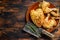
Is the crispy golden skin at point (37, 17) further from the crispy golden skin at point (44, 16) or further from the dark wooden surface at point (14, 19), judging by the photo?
the dark wooden surface at point (14, 19)

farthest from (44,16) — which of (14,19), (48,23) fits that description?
(14,19)

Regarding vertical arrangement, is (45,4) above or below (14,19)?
above

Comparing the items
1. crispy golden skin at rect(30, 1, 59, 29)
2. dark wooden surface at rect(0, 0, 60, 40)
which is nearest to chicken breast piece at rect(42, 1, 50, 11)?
crispy golden skin at rect(30, 1, 59, 29)

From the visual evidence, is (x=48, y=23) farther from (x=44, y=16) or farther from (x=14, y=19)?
(x=14, y=19)

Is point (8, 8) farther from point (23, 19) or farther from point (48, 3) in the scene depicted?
point (48, 3)

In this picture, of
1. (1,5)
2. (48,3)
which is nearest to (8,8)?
(1,5)

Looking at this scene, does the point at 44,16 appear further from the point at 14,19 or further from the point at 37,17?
the point at 14,19

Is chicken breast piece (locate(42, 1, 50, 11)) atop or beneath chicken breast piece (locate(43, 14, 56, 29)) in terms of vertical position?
atop

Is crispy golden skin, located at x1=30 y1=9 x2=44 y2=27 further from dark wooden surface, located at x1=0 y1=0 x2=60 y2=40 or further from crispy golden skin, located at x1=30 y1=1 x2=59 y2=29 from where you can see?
dark wooden surface, located at x1=0 y1=0 x2=60 y2=40
